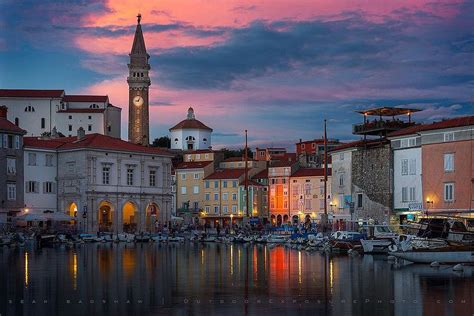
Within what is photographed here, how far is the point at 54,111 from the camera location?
14338cm

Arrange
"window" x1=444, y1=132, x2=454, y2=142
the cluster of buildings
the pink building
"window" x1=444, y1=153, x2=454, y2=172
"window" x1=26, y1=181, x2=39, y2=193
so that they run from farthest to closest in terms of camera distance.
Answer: "window" x1=26, y1=181, x2=39, y2=193 < the cluster of buildings < "window" x1=444, y1=132, x2=454, y2=142 < "window" x1=444, y1=153, x2=454, y2=172 < the pink building

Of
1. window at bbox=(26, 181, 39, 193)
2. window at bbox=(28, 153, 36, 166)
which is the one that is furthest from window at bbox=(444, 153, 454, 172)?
window at bbox=(28, 153, 36, 166)

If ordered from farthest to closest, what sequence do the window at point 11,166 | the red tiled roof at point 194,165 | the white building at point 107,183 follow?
the red tiled roof at point 194,165 → the white building at point 107,183 → the window at point 11,166

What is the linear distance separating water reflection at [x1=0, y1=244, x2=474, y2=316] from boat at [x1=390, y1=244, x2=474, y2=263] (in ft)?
2.85

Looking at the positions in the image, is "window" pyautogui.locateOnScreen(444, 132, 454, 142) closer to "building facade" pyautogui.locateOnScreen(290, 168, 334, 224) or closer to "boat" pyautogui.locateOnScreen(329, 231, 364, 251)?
"boat" pyautogui.locateOnScreen(329, 231, 364, 251)

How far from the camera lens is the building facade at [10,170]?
284 feet

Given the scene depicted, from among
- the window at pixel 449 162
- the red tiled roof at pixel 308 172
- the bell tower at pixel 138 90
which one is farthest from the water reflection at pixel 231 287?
the bell tower at pixel 138 90

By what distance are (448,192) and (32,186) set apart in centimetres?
4379

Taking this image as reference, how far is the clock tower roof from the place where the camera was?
15288 centimetres

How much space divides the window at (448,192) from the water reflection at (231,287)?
55.1 feet

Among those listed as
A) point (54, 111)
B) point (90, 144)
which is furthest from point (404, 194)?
point (54, 111)

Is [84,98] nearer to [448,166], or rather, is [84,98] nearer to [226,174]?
[226,174]

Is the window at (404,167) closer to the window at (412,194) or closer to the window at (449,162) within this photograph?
the window at (412,194)

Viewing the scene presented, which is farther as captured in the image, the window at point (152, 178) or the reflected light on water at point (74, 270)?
the window at point (152, 178)
